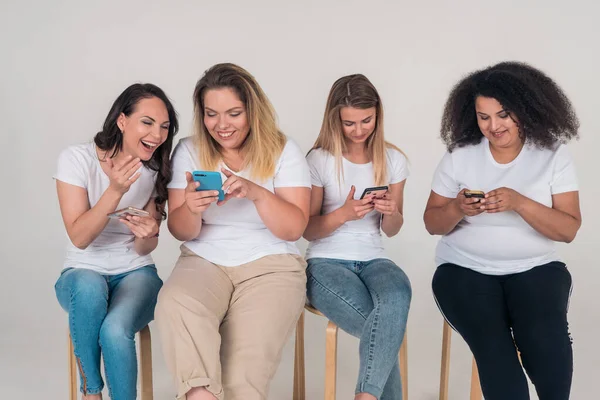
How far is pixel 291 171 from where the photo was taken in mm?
3609

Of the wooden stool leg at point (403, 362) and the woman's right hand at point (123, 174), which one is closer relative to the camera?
the woman's right hand at point (123, 174)

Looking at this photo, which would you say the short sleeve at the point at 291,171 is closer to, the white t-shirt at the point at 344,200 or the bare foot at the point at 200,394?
the white t-shirt at the point at 344,200

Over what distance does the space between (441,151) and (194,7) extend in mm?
2173

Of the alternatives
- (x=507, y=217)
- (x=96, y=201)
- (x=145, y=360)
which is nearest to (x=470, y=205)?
(x=507, y=217)

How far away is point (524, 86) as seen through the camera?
11.6 feet

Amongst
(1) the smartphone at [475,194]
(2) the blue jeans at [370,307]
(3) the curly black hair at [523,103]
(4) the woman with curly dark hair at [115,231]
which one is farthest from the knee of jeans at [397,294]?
(4) the woman with curly dark hair at [115,231]

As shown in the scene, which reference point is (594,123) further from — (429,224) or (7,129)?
(7,129)

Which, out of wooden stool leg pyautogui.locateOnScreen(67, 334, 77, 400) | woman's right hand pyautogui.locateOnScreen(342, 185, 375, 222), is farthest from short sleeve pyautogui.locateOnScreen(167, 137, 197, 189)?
wooden stool leg pyautogui.locateOnScreen(67, 334, 77, 400)

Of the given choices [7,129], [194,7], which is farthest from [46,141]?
[194,7]

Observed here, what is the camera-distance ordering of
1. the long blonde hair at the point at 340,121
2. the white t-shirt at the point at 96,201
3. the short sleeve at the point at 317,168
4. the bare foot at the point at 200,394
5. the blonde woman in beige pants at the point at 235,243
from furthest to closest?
1. the short sleeve at the point at 317,168
2. the long blonde hair at the point at 340,121
3. the white t-shirt at the point at 96,201
4. the blonde woman in beige pants at the point at 235,243
5. the bare foot at the point at 200,394

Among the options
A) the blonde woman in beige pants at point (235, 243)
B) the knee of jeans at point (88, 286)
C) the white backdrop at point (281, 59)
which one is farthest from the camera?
the white backdrop at point (281, 59)

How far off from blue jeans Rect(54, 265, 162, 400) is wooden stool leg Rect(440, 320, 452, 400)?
138 centimetres

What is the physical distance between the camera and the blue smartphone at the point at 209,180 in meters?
3.31

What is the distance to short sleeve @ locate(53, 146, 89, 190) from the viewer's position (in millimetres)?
3525
